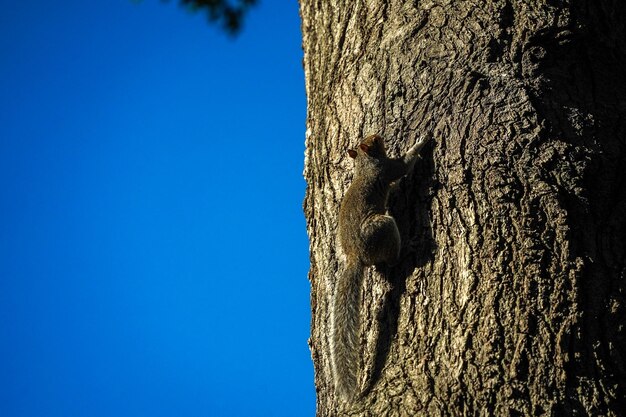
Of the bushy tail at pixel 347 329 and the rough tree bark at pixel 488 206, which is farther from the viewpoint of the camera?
the bushy tail at pixel 347 329

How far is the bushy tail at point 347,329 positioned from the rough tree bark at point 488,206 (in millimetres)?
71

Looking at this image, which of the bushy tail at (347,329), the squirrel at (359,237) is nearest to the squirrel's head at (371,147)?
the squirrel at (359,237)

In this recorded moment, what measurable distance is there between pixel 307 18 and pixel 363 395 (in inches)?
98.2

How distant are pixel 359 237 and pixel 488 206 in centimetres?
91

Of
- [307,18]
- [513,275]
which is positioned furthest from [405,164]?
[307,18]

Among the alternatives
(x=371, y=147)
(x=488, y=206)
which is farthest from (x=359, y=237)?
(x=488, y=206)

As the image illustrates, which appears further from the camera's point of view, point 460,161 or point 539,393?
point 460,161

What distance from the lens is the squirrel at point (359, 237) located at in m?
2.91

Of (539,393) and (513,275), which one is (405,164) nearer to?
(513,275)

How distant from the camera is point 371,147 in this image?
326 cm

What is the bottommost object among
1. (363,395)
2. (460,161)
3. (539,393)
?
(539,393)

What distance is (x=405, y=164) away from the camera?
2922 millimetres

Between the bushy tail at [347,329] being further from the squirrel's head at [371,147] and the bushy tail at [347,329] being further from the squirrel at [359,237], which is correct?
the squirrel's head at [371,147]

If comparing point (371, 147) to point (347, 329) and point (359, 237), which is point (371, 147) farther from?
point (347, 329)
